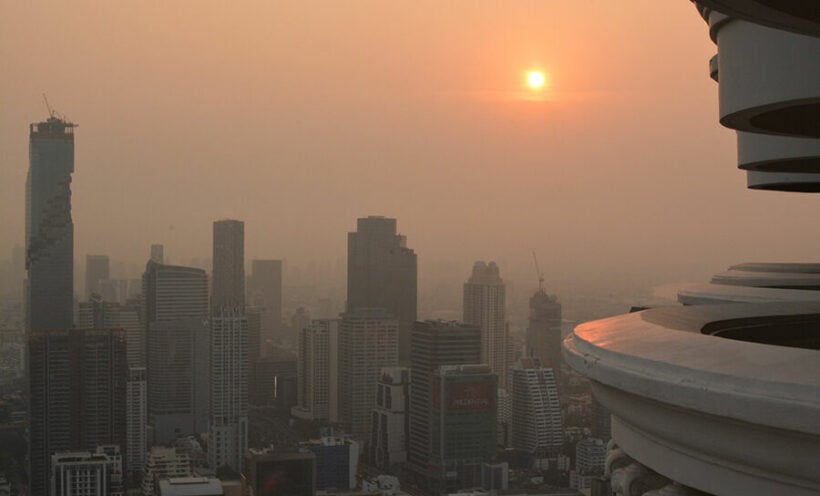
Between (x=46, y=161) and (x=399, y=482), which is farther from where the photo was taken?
(x=46, y=161)

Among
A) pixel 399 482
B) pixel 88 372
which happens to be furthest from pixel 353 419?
pixel 88 372

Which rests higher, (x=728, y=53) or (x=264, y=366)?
(x=728, y=53)

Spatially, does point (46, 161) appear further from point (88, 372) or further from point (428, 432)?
point (428, 432)

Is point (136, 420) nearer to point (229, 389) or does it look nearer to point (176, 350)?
point (229, 389)

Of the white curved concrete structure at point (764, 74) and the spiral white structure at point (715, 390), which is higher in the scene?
the white curved concrete structure at point (764, 74)

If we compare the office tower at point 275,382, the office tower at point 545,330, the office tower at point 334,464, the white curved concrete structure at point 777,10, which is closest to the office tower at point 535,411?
the office tower at point 545,330

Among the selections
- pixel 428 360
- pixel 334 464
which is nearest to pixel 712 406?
pixel 334 464

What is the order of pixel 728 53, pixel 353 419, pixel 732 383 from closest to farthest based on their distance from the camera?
pixel 732 383 → pixel 728 53 → pixel 353 419

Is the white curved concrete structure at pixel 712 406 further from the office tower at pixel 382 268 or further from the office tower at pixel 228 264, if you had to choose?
the office tower at pixel 382 268
